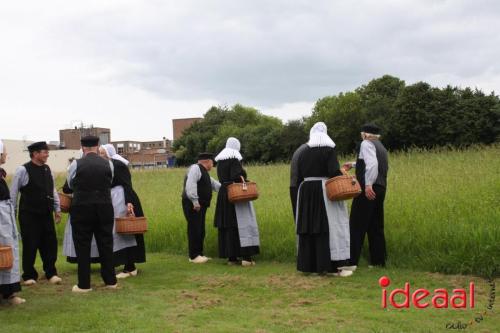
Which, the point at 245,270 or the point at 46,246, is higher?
the point at 46,246

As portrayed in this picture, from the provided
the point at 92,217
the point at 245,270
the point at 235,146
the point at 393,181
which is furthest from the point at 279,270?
the point at 393,181

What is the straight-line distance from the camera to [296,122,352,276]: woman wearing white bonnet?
7617 millimetres

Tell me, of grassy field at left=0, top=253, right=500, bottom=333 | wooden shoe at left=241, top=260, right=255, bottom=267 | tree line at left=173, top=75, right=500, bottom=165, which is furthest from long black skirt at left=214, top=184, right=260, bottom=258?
tree line at left=173, top=75, right=500, bottom=165

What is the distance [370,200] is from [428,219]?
1459 mm

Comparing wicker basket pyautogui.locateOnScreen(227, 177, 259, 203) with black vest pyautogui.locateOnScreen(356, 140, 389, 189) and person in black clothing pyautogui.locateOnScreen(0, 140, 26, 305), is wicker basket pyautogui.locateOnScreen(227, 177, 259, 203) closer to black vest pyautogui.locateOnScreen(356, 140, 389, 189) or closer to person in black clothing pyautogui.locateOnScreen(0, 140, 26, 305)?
black vest pyautogui.locateOnScreen(356, 140, 389, 189)

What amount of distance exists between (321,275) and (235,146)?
265 centimetres

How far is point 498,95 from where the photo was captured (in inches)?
1640

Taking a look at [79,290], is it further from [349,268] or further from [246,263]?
[349,268]

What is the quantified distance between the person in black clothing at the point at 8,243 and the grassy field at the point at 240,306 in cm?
20

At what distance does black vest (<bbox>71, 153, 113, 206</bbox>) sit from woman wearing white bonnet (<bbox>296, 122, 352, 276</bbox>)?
265 cm

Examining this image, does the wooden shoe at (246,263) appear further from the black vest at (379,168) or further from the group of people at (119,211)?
the black vest at (379,168)

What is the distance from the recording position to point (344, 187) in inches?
289

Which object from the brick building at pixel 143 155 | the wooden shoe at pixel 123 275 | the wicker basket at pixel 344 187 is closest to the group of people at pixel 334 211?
the wicker basket at pixel 344 187

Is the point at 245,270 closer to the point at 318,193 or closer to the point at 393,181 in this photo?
the point at 318,193
